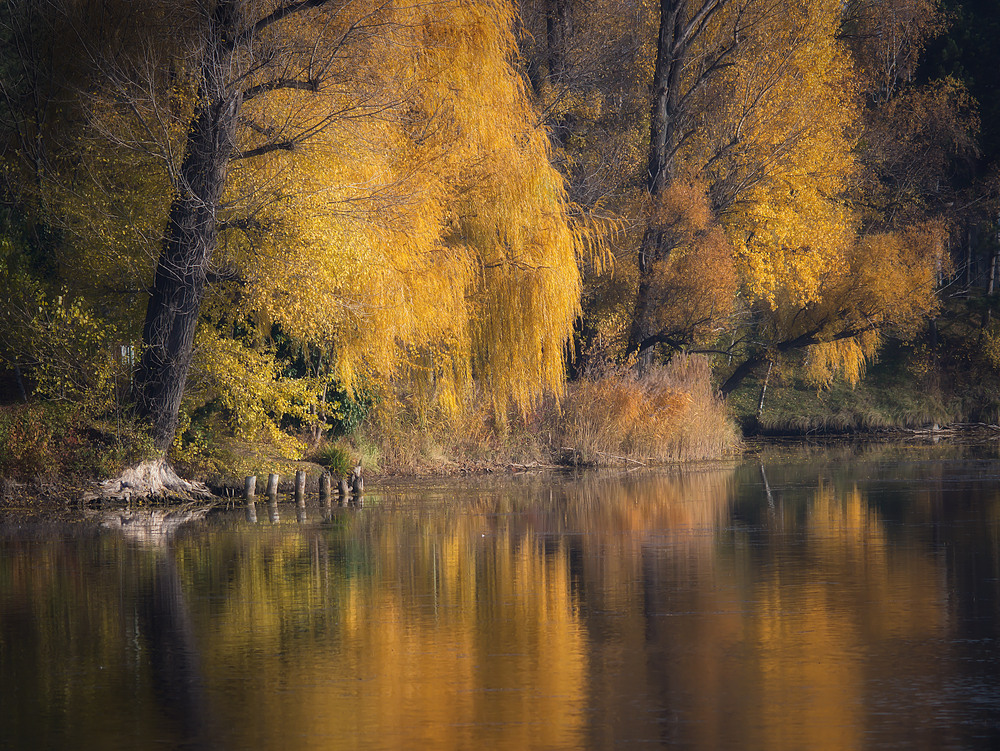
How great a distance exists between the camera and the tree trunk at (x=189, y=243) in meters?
23.7

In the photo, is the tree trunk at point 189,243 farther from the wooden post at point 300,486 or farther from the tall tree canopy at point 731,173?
the tall tree canopy at point 731,173

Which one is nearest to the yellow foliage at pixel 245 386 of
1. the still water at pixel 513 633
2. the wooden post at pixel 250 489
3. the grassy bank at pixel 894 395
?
the wooden post at pixel 250 489

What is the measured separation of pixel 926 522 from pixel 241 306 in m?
13.7

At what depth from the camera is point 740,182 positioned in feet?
130

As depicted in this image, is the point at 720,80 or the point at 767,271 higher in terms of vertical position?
the point at 720,80


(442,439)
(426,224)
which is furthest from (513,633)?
(442,439)

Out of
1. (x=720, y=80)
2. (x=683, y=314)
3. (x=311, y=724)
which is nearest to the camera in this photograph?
(x=311, y=724)

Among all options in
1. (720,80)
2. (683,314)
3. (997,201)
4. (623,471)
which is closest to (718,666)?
(623,471)

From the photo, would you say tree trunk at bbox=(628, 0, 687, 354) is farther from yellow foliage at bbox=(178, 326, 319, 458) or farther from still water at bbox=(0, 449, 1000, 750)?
still water at bbox=(0, 449, 1000, 750)

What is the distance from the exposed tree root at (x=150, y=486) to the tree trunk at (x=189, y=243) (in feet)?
1.64

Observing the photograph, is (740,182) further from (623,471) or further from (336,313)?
(336,313)

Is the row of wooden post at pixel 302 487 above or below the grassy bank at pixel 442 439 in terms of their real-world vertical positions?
below

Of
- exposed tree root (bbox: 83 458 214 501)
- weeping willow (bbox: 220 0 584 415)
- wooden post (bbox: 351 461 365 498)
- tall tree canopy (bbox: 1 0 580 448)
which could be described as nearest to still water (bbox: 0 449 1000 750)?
exposed tree root (bbox: 83 458 214 501)

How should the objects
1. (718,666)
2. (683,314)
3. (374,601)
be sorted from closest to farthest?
1. (718,666)
2. (374,601)
3. (683,314)
